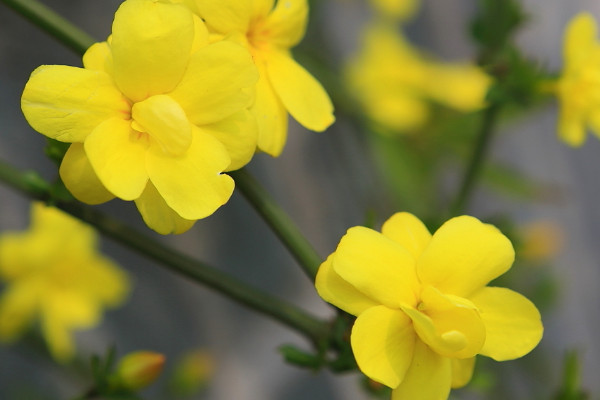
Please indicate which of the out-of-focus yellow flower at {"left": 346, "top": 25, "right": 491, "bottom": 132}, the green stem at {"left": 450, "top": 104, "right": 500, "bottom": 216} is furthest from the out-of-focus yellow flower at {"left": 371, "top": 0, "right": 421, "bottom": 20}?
the green stem at {"left": 450, "top": 104, "right": 500, "bottom": 216}

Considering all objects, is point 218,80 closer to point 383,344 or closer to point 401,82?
point 383,344

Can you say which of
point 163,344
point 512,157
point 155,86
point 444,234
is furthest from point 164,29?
point 512,157

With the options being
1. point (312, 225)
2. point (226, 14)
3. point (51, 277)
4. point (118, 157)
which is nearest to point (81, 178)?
point (118, 157)

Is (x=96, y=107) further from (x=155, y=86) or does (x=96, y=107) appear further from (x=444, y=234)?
(x=444, y=234)

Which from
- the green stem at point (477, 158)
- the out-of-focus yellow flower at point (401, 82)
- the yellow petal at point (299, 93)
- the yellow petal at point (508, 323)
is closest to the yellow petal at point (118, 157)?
the yellow petal at point (299, 93)

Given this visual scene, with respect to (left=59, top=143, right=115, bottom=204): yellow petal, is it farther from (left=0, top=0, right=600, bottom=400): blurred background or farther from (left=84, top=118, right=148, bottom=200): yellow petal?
(left=0, top=0, right=600, bottom=400): blurred background

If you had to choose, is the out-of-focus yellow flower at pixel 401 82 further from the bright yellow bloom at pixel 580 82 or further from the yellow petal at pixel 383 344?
the yellow petal at pixel 383 344
